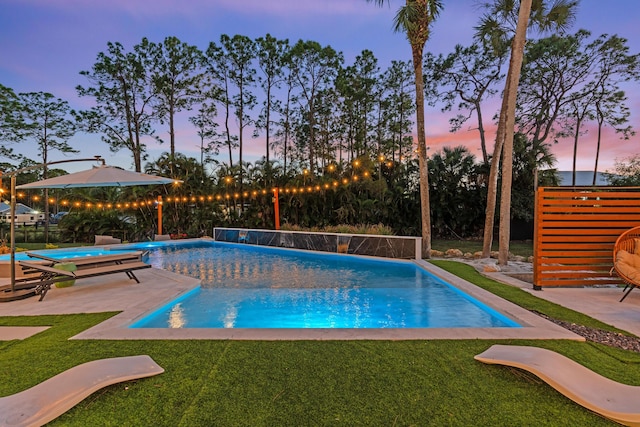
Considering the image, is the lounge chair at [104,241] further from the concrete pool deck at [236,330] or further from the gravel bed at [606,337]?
the gravel bed at [606,337]

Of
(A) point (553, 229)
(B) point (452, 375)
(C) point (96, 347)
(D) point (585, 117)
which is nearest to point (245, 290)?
(C) point (96, 347)

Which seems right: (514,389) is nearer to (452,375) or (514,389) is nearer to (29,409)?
(452,375)

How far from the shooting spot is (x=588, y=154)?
20.0 meters

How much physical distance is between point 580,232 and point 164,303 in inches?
296

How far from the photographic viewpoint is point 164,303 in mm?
5191

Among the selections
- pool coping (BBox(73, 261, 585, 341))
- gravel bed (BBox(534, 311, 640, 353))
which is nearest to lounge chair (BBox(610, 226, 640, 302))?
gravel bed (BBox(534, 311, 640, 353))

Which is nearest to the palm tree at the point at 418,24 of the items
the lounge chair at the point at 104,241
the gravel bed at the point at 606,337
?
the gravel bed at the point at 606,337

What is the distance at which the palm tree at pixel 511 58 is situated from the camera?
8.59m

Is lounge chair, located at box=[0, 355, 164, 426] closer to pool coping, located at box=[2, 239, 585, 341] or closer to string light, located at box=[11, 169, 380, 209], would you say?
pool coping, located at box=[2, 239, 585, 341]

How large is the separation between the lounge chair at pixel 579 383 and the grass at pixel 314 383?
0.28 ft

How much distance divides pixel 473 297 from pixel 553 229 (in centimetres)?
204

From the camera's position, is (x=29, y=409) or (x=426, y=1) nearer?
(x=29, y=409)

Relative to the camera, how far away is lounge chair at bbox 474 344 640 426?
85.7 inches

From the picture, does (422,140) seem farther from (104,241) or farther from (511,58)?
(104,241)
